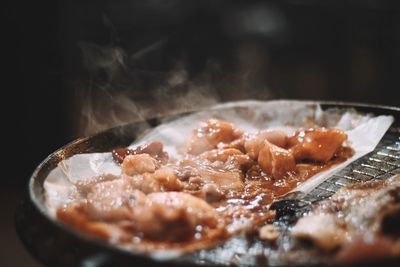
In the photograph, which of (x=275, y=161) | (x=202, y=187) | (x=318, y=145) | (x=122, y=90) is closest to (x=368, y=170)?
(x=318, y=145)

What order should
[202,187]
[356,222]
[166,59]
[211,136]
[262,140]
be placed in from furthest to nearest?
[166,59], [211,136], [262,140], [202,187], [356,222]

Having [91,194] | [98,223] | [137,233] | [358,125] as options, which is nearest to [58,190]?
[91,194]

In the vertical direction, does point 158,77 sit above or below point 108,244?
above

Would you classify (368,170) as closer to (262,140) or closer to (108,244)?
(262,140)

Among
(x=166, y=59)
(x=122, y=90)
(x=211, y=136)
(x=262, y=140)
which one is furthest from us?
(x=166, y=59)

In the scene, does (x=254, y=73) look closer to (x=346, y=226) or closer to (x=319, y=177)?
(x=319, y=177)

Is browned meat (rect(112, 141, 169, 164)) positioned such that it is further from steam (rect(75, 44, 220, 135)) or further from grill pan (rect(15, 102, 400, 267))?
steam (rect(75, 44, 220, 135))

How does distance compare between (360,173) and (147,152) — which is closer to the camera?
(360,173)
